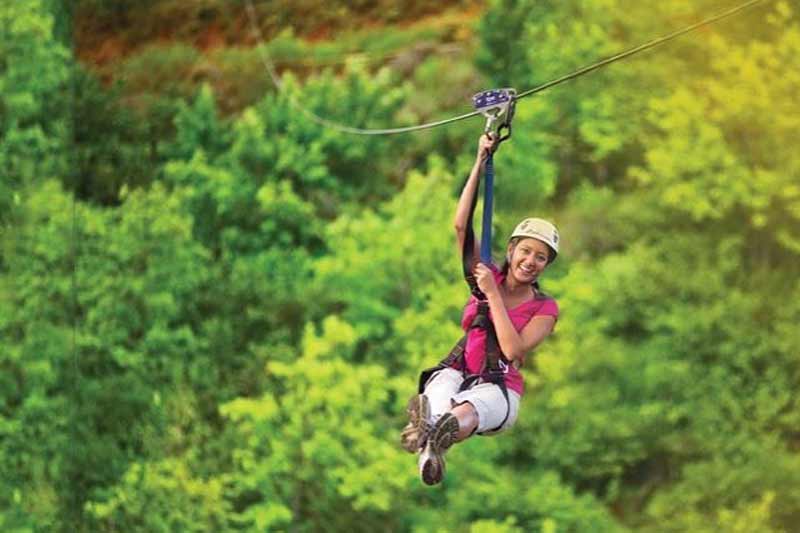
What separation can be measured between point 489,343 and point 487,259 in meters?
0.18

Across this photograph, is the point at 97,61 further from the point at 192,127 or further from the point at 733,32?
the point at 733,32

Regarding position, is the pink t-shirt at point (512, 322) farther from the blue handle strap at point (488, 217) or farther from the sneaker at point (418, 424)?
the sneaker at point (418, 424)

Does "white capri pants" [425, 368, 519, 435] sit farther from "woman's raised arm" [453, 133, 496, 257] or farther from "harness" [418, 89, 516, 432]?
"woman's raised arm" [453, 133, 496, 257]

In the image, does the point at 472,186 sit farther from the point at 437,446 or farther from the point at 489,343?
the point at 437,446

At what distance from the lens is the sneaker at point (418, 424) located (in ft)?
13.6

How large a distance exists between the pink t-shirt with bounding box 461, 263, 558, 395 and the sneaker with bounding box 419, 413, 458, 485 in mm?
154

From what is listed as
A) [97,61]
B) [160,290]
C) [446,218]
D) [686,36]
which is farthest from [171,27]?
[686,36]

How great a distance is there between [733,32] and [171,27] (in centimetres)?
335

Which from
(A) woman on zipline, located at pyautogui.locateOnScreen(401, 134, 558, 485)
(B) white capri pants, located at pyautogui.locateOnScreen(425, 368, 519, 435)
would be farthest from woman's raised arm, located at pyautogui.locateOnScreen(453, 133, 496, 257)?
(B) white capri pants, located at pyautogui.locateOnScreen(425, 368, 519, 435)

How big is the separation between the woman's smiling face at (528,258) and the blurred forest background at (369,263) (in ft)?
15.3

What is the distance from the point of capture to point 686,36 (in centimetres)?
884

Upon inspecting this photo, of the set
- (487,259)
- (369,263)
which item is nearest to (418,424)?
(487,259)

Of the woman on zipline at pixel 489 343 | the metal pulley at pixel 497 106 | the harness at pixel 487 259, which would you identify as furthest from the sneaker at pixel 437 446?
the metal pulley at pixel 497 106

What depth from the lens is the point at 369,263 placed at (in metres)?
9.99
